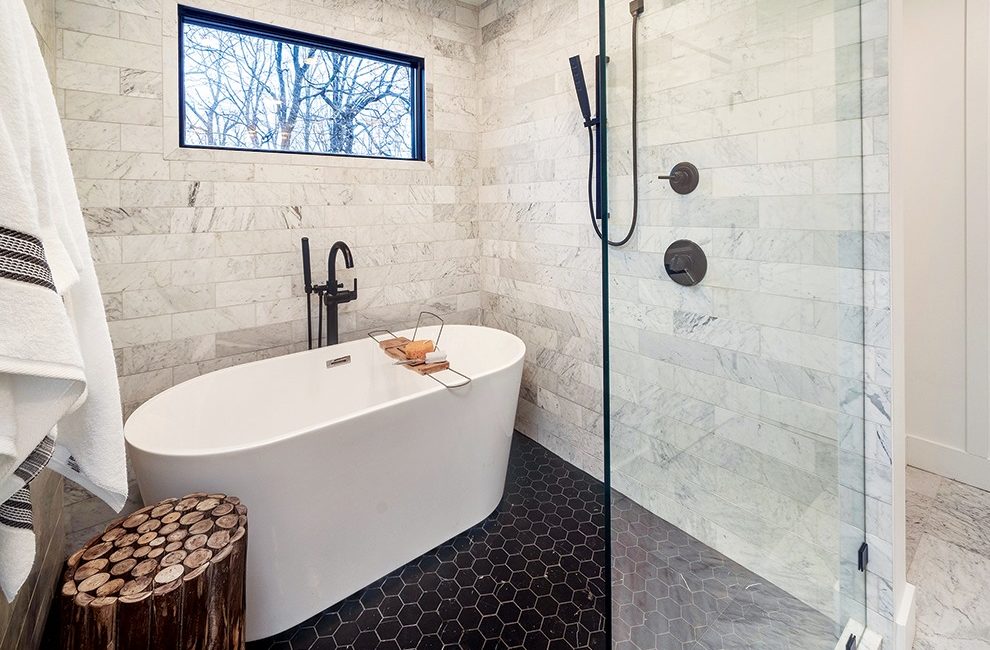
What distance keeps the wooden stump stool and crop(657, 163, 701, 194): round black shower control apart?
1464mm

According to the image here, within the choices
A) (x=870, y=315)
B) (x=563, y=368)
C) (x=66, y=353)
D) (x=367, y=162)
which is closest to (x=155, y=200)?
(x=367, y=162)

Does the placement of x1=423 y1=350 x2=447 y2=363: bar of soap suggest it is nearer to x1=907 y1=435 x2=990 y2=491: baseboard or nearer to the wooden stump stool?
the wooden stump stool

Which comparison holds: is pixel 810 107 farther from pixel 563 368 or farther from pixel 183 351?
pixel 183 351

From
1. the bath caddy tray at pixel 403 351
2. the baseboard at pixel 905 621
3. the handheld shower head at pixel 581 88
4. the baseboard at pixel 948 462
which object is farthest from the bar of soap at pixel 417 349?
the baseboard at pixel 948 462

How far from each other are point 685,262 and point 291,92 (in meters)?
2.56

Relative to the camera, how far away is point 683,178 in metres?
1.09

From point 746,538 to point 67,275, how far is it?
57.8 inches

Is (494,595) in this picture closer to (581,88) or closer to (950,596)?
(950,596)

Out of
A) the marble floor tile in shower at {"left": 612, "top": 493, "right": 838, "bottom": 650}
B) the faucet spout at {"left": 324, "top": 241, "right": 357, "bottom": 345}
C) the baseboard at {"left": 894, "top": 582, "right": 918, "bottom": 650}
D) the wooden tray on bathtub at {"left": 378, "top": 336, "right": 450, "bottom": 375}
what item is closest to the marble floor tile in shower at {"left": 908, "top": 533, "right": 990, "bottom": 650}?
the baseboard at {"left": 894, "top": 582, "right": 918, "bottom": 650}

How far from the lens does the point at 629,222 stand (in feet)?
3.26

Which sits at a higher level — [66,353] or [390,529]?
[66,353]

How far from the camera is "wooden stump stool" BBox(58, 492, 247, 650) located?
3.94ft

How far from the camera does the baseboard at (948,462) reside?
2.58m

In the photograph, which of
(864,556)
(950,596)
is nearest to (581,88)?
(864,556)
